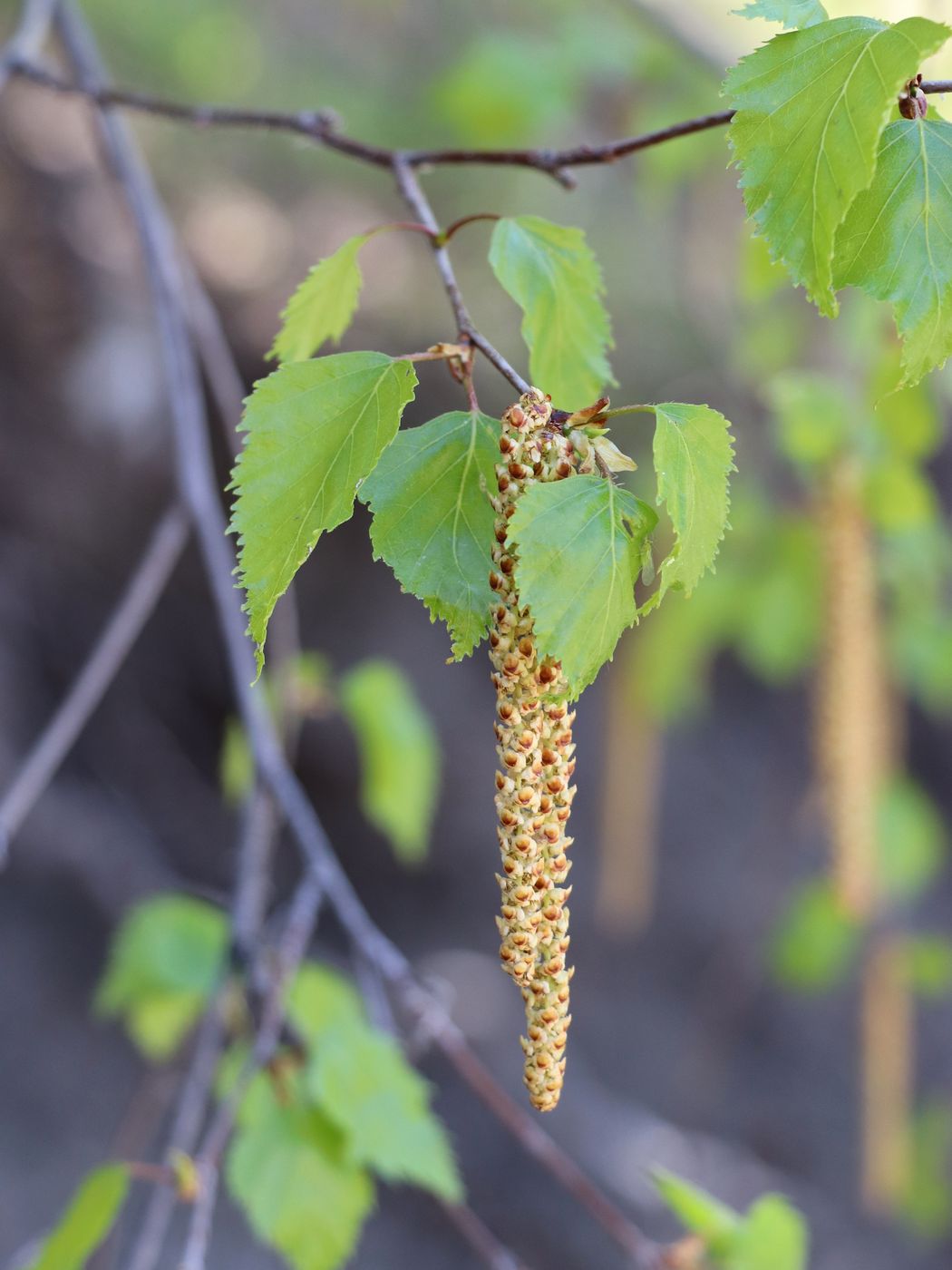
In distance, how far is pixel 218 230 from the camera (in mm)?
2291

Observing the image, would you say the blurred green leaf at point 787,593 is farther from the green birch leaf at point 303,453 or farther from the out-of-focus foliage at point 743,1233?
the green birch leaf at point 303,453

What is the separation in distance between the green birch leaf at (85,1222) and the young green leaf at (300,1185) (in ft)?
0.34

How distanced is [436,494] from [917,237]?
0.84 ft

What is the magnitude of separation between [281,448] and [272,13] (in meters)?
2.39

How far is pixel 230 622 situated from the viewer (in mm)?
1222

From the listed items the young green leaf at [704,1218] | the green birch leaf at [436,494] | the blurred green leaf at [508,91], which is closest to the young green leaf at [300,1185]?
the young green leaf at [704,1218]

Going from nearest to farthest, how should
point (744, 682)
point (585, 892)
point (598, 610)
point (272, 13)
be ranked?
point (598, 610) < point (272, 13) < point (585, 892) < point (744, 682)

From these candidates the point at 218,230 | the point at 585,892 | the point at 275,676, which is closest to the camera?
the point at 275,676

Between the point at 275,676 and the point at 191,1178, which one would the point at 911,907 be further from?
the point at 191,1178

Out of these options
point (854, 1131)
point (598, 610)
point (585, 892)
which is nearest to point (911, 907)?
point (854, 1131)

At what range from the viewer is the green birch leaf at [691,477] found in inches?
19.8

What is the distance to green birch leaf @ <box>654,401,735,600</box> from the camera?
0.50 metres

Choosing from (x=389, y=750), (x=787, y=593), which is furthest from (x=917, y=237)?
(x=787, y=593)

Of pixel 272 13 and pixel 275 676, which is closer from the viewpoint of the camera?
pixel 275 676
